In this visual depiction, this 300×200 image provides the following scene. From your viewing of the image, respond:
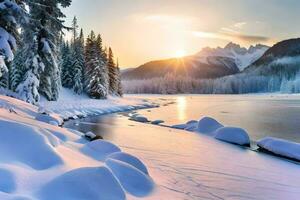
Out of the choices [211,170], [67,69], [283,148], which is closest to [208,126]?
[283,148]

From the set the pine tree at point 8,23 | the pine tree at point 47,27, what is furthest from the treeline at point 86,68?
the pine tree at point 8,23

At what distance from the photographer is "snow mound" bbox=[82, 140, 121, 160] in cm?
1149

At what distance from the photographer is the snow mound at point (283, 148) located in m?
17.1

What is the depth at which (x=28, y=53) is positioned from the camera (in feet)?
91.9

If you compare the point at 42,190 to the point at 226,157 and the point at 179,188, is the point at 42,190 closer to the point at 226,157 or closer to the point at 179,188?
the point at 179,188

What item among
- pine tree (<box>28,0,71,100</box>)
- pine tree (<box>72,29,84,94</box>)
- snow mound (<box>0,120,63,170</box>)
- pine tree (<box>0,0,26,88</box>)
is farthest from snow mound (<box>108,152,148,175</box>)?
pine tree (<box>72,29,84,94</box>)

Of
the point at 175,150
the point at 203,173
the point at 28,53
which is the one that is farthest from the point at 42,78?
the point at 203,173

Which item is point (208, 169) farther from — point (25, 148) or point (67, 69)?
point (67, 69)

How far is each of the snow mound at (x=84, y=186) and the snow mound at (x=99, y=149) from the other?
12.4ft

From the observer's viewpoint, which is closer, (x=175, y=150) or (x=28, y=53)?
(x=175, y=150)

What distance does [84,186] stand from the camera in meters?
7.01

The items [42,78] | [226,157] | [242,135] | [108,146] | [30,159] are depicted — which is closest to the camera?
[30,159]

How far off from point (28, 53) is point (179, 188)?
850 inches

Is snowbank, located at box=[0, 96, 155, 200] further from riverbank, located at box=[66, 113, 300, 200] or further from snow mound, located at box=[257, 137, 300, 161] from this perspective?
snow mound, located at box=[257, 137, 300, 161]
